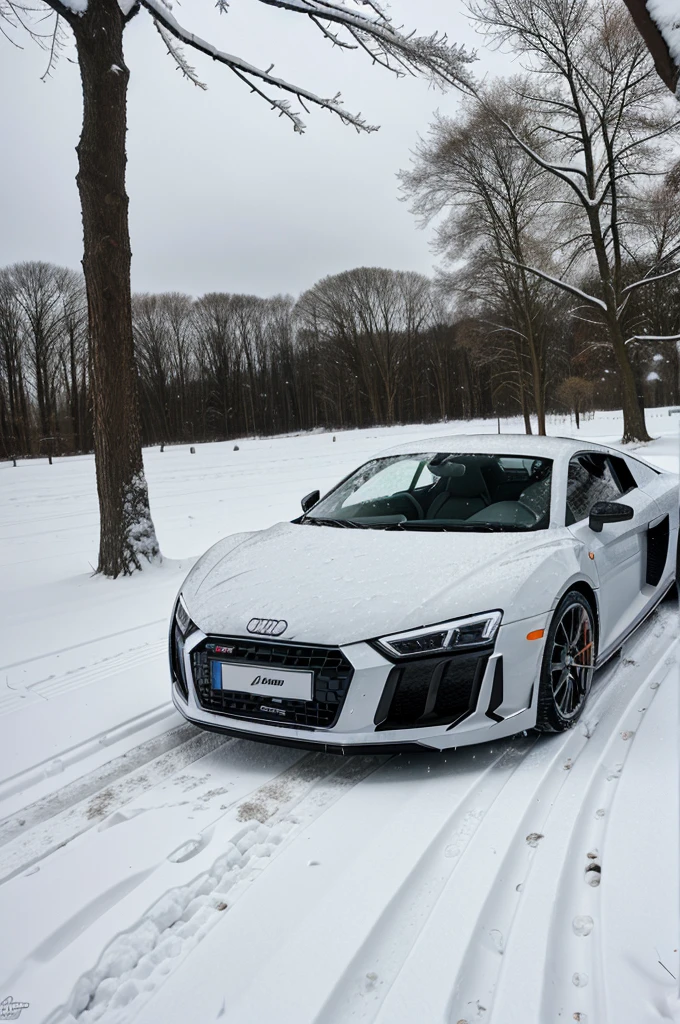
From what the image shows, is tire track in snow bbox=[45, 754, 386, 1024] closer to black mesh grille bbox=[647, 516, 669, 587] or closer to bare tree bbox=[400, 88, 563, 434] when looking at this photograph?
black mesh grille bbox=[647, 516, 669, 587]

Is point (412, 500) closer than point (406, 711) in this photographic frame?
No

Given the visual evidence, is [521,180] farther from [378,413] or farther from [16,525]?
[378,413]

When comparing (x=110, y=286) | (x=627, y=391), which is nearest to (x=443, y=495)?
(x=110, y=286)

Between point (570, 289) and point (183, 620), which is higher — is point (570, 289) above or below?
above

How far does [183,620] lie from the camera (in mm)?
3160

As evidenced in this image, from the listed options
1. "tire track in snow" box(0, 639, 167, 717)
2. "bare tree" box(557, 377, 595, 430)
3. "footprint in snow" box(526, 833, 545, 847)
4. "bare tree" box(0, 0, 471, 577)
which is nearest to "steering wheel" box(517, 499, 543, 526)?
"footprint in snow" box(526, 833, 545, 847)

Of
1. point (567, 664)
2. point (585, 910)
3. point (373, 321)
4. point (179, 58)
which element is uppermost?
point (373, 321)

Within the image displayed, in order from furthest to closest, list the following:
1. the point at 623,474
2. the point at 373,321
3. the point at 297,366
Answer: the point at 297,366, the point at 373,321, the point at 623,474

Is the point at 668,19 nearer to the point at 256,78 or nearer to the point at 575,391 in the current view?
the point at 256,78

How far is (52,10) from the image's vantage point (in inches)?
273

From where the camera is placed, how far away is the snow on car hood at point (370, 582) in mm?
2707

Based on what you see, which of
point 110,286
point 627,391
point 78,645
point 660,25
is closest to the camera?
point 660,25

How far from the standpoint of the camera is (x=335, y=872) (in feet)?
7.22

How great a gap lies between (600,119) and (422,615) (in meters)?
22.7
